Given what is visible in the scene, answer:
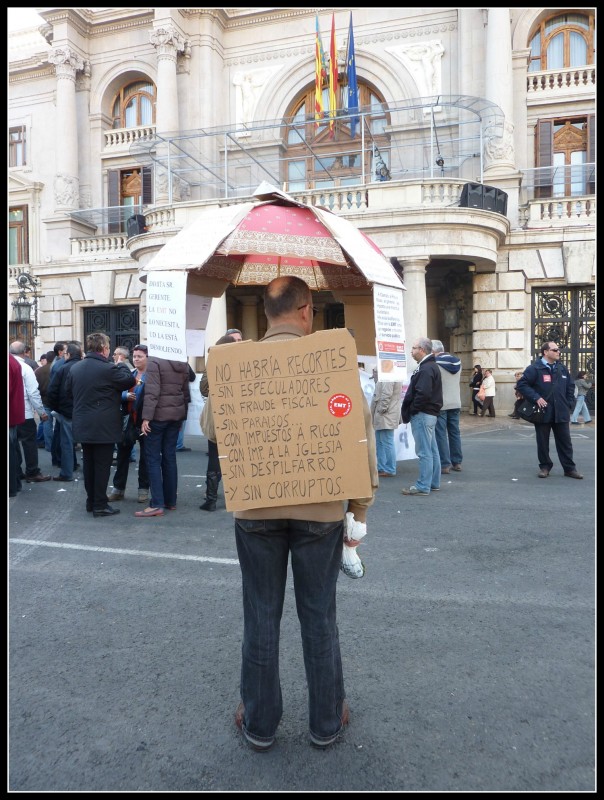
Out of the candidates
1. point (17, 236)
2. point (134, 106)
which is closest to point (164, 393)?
point (134, 106)

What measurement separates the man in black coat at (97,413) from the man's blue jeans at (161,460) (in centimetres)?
41

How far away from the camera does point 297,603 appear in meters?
2.68

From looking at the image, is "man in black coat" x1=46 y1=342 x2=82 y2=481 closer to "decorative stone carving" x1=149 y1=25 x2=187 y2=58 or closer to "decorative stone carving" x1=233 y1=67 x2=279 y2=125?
"decorative stone carving" x1=233 y1=67 x2=279 y2=125

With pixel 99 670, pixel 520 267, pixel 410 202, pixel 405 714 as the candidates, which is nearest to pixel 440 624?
pixel 405 714

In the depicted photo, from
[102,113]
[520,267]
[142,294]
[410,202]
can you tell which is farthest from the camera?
[102,113]

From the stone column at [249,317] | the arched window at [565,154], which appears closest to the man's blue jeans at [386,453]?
the stone column at [249,317]

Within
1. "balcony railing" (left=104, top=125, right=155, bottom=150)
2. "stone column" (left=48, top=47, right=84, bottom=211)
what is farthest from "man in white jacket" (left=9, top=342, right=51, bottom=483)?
"balcony railing" (left=104, top=125, right=155, bottom=150)

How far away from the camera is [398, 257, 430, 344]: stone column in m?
16.0

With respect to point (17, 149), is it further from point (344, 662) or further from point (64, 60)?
point (344, 662)

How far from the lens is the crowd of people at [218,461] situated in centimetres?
266

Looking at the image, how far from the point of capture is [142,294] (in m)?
21.4

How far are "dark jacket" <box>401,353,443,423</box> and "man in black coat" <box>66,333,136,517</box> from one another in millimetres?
3526

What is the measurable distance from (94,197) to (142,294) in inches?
234

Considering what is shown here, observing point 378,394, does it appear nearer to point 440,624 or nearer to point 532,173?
point 440,624
